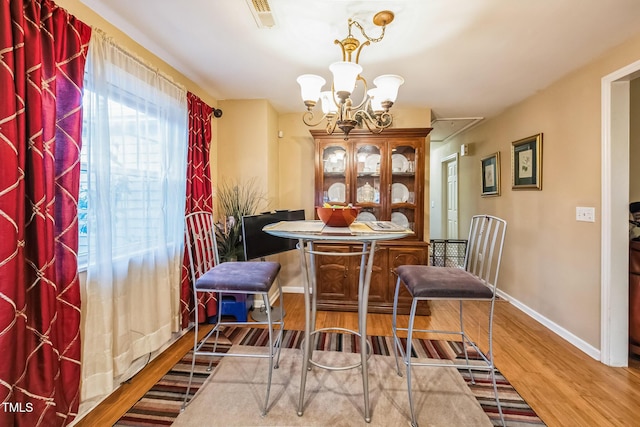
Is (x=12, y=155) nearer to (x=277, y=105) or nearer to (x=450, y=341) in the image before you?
(x=277, y=105)

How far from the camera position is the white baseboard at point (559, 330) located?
218cm

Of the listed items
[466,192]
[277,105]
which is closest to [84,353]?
[277,105]

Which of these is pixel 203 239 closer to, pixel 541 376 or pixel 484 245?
pixel 484 245

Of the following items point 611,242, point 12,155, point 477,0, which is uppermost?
point 477,0

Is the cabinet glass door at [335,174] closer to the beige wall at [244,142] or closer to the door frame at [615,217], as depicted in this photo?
the beige wall at [244,142]

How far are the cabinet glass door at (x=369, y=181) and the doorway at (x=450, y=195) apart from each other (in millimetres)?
2230

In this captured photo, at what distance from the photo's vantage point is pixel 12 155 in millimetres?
1117

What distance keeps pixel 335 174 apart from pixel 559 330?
102 inches

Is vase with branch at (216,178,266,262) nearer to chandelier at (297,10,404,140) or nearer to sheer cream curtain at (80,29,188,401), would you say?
sheer cream curtain at (80,29,188,401)

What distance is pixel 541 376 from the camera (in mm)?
1935

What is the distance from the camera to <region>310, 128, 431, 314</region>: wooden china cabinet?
303cm

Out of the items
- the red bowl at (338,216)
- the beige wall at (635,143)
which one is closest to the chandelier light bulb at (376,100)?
the red bowl at (338,216)

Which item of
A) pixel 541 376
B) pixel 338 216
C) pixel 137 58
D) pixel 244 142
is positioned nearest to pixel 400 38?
pixel 338 216

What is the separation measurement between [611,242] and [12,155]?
349 cm
